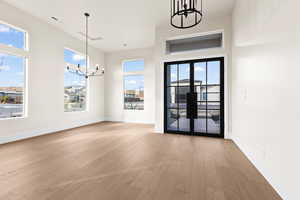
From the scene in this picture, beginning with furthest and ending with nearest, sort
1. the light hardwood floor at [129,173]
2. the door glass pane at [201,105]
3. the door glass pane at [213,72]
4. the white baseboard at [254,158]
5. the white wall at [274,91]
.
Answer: the door glass pane at [201,105], the door glass pane at [213,72], the white baseboard at [254,158], the light hardwood floor at [129,173], the white wall at [274,91]

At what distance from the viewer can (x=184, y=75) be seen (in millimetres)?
4785

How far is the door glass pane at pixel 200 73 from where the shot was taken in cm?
456

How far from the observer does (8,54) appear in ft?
12.9

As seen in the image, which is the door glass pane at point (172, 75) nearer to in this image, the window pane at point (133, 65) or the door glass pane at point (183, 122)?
the door glass pane at point (183, 122)

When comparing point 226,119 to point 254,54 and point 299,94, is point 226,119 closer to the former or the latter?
point 254,54

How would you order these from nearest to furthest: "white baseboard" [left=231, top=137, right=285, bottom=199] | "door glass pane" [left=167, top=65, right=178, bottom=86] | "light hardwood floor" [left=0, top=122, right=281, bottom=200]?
"light hardwood floor" [left=0, top=122, right=281, bottom=200] < "white baseboard" [left=231, top=137, right=285, bottom=199] < "door glass pane" [left=167, top=65, right=178, bottom=86]

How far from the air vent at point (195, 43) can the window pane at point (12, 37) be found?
435 centimetres

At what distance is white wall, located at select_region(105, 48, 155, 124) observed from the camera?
6.94 m

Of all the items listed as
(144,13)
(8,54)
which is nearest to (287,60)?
(144,13)

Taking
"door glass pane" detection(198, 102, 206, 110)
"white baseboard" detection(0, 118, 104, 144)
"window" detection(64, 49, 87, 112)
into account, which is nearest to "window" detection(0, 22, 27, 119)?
"white baseboard" detection(0, 118, 104, 144)

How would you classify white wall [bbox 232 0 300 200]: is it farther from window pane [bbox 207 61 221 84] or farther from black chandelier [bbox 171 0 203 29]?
window pane [bbox 207 61 221 84]

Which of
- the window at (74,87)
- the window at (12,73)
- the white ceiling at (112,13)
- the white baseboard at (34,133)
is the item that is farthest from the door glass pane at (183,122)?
the window at (12,73)

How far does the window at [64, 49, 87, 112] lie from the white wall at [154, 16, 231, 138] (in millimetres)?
3499

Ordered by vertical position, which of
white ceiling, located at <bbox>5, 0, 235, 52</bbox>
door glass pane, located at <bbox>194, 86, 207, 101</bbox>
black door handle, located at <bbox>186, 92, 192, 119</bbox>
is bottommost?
black door handle, located at <bbox>186, 92, 192, 119</bbox>
